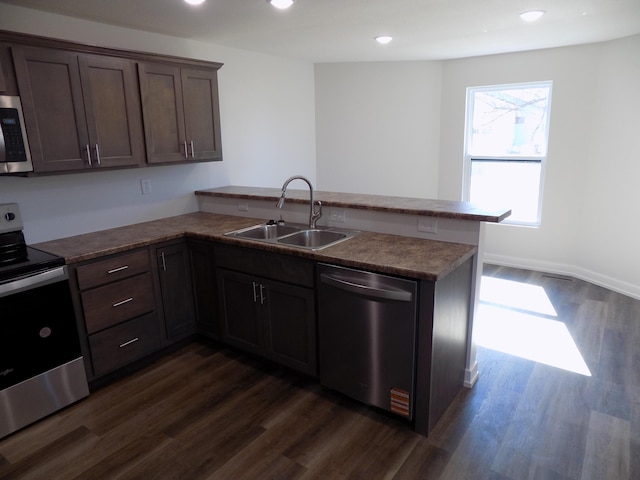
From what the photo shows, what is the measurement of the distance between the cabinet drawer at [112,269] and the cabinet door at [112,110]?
643 mm

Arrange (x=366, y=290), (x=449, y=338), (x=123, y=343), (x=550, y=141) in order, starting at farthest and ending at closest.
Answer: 1. (x=550, y=141)
2. (x=123, y=343)
3. (x=449, y=338)
4. (x=366, y=290)

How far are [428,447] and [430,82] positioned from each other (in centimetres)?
404

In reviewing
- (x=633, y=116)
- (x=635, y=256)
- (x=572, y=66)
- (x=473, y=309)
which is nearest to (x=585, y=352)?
(x=473, y=309)

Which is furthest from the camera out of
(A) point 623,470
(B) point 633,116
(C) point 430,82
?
(C) point 430,82

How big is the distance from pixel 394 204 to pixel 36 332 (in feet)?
7.30

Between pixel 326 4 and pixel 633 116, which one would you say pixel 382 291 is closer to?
pixel 326 4

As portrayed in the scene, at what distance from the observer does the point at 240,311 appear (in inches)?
112

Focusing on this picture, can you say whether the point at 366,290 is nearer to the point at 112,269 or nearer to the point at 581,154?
the point at 112,269

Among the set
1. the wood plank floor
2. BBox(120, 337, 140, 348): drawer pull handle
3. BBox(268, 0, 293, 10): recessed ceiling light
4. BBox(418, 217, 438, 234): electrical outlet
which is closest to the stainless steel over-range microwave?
BBox(120, 337, 140, 348): drawer pull handle

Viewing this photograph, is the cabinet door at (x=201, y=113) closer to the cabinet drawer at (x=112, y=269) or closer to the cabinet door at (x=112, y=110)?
the cabinet door at (x=112, y=110)

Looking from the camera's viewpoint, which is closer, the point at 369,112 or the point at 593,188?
the point at 593,188

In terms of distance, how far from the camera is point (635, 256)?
3.90 meters

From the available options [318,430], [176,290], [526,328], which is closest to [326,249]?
[318,430]

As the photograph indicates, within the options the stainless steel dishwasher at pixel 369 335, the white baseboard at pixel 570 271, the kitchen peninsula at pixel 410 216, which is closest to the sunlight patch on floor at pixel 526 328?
the kitchen peninsula at pixel 410 216
